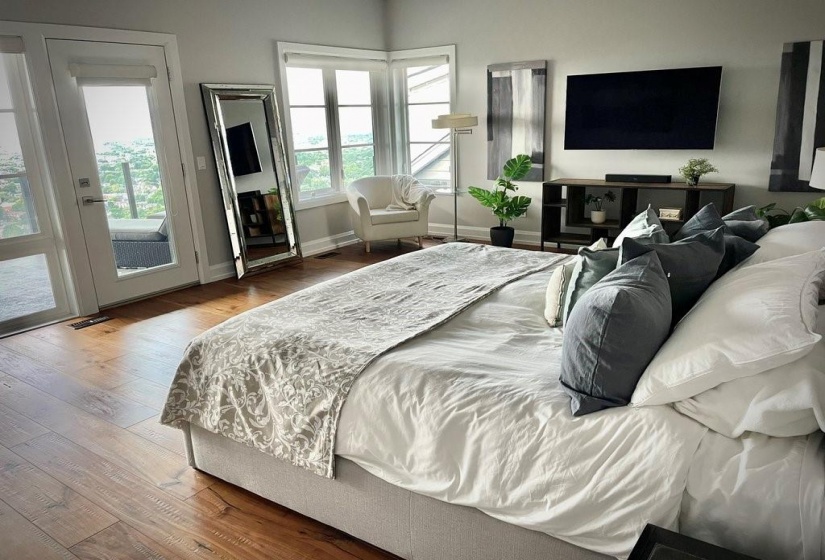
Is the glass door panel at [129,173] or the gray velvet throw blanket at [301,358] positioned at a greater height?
the glass door panel at [129,173]

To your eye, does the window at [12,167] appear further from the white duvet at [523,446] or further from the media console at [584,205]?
the media console at [584,205]

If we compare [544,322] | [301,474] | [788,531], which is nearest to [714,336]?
[788,531]

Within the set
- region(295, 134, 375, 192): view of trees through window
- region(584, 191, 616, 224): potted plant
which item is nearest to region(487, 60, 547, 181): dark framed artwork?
region(584, 191, 616, 224): potted plant

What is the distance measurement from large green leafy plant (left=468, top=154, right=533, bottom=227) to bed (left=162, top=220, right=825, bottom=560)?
3.58 m

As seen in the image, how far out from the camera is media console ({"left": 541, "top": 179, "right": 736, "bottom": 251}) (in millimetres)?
5168

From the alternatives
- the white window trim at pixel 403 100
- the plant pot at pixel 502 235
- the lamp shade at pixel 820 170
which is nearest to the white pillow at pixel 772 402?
the lamp shade at pixel 820 170

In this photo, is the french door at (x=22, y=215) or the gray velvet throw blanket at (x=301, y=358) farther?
the french door at (x=22, y=215)

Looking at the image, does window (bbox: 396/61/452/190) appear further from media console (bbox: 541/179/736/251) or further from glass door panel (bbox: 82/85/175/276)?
glass door panel (bbox: 82/85/175/276)

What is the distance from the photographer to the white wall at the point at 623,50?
4.93 m

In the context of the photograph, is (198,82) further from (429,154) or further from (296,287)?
(429,154)

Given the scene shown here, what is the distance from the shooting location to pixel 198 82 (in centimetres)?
508

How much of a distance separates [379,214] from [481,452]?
15.4 ft

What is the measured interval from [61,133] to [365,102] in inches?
133

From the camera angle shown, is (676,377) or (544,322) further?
(544,322)
